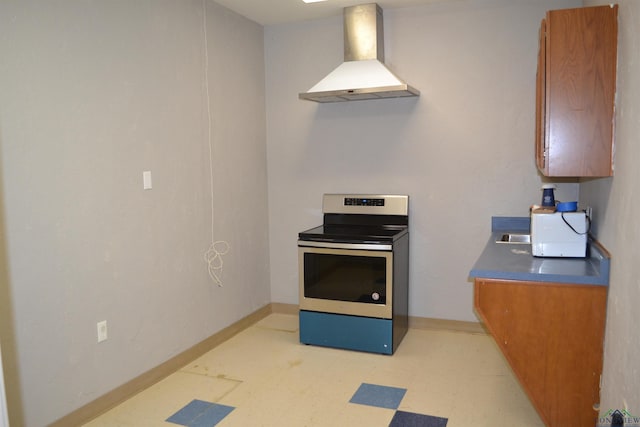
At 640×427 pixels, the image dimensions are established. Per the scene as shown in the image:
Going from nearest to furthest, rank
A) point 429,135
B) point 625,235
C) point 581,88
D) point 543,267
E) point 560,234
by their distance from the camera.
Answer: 1. point 625,235
2. point 581,88
3. point 543,267
4. point 560,234
5. point 429,135

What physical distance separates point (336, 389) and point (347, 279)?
32.4 inches

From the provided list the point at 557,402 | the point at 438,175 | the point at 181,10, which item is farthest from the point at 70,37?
the point at 557,402

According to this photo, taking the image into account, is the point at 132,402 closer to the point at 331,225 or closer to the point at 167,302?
the point at 167,302

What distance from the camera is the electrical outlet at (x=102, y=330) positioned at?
8.63ft

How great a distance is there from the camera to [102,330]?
8.68 feet

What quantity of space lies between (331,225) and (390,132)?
34.5 inches

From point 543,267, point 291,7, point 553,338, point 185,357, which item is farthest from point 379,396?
point 291,7

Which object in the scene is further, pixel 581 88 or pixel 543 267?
pixel 543 267

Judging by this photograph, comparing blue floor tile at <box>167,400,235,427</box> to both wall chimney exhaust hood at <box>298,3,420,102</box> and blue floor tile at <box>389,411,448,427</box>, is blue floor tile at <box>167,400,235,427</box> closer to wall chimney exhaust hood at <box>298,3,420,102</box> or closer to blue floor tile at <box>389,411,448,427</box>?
blue floor tile at <box>389,411,448,427</box>

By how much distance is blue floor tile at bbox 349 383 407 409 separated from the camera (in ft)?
8.97

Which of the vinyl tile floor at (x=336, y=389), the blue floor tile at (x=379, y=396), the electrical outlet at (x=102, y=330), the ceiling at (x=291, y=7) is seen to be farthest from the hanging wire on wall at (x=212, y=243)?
the blue floor tile at (x=379, y=396)

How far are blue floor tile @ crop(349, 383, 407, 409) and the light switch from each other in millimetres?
1704

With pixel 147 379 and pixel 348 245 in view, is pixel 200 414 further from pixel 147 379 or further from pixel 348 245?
pixel 348 245

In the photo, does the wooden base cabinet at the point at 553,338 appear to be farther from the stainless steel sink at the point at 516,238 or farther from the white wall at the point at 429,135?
the white wall at the point at 429,135
